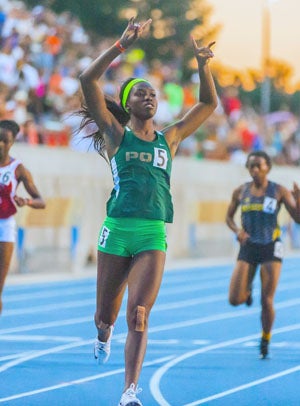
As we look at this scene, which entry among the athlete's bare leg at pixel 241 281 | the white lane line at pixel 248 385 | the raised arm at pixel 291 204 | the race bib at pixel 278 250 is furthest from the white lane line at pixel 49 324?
the white lane line at pixel 248 385

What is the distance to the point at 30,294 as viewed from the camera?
53.8 feet

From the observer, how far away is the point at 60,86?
2298 centimetres

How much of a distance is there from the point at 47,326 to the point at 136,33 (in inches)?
245

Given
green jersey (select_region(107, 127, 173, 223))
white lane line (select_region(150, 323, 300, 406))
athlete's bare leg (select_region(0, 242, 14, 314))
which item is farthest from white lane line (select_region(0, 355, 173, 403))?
athlete's bare leg (select_region(0, 242, 14, 314))

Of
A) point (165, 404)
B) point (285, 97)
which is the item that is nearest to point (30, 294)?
point (165, 404)

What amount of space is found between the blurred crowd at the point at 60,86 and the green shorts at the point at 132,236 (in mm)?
9202

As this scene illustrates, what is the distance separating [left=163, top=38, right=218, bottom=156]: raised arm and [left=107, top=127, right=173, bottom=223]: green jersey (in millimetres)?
231

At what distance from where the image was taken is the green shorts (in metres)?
7.23

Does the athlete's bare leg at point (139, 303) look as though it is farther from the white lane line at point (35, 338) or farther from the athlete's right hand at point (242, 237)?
the white lane line at point (35, 338)

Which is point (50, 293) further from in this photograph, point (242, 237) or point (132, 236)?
point (132, 236)

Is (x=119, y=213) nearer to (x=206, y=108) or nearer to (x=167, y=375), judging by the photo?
(x=206, y=108)

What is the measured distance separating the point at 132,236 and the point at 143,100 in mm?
870

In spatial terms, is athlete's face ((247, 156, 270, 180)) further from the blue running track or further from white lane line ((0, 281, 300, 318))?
white lane line ((0, 281, 300, 318))

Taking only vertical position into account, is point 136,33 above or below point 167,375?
above
